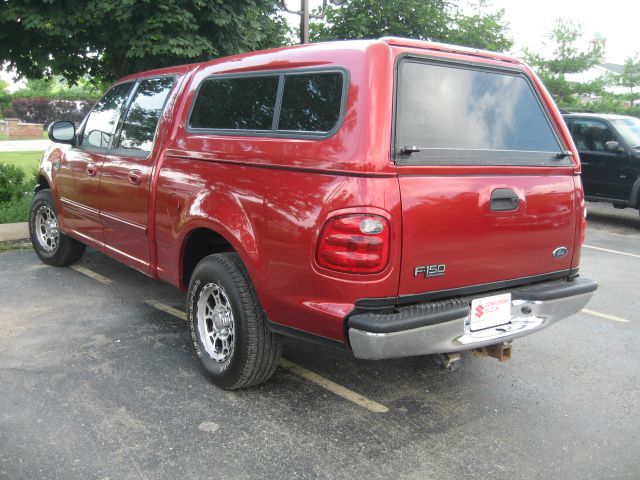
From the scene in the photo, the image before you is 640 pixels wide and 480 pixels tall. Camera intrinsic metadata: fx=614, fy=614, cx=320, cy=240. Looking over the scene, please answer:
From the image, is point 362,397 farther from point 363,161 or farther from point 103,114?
point 103,114

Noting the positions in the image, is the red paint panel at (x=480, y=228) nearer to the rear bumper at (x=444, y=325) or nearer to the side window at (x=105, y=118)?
the rear bumper at (x=444, y=325)

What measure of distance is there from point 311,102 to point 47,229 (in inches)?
164

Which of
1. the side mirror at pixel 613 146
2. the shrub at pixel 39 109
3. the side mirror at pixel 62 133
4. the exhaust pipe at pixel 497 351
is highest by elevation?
the shrub at pixel 39 109

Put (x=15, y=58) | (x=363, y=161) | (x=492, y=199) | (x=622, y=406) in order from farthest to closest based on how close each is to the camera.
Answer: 1. (x=15, y=58)
2. (x=622, y=406)
3. (x=492, y=199)
4. (x=363, y=161)

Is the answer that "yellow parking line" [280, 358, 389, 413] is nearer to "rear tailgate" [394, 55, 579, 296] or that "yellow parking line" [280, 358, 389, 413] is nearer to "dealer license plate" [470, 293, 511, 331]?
"dealer license plate" [470, 293, 511, 331]

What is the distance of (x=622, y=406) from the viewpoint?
360cm

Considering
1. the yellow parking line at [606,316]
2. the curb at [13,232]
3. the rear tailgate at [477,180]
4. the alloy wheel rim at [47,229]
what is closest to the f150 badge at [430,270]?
the rear tailgate at [477,180]

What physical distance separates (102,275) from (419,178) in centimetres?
415

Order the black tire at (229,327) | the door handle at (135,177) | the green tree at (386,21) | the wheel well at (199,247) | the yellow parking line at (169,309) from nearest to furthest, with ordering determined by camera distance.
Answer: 1. the black tire at (229,327)
2. the wheel well at (199,247)
3. the door handle at (135,177)
4. the yellow parking line at (169,309)
5. the green tree at (386,21)

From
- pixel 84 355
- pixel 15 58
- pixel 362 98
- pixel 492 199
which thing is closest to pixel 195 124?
pixel 362 98

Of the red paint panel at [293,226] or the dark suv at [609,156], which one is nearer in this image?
the red paint panel at [293,226]

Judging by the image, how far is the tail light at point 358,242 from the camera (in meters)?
2.83

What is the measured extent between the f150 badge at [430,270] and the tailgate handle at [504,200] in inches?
17.2

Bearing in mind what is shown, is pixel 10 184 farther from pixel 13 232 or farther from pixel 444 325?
pixel 444 325
